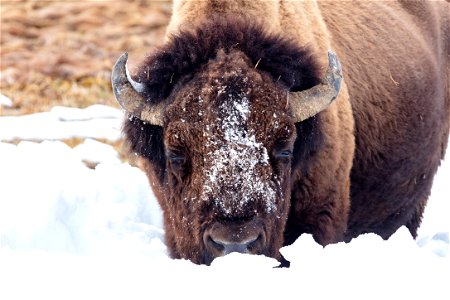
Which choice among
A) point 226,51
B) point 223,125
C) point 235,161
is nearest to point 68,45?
point 226,51

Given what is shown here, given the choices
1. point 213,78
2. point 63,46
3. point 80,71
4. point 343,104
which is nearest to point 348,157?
point 343,104

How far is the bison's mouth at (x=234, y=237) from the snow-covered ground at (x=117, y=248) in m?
0.25

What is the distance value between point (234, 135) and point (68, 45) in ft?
32.3

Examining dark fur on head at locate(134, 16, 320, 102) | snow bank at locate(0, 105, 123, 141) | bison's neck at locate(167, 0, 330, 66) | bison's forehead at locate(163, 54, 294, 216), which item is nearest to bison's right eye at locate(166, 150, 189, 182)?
bison's forehead at locate(163, 54, 294, 216)

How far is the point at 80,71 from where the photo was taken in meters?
12.7

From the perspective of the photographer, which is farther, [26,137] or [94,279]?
[26,137]

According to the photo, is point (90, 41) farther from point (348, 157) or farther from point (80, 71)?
point (348, 157)

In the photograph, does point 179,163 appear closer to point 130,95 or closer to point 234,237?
point 130,95

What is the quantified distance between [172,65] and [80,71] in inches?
328

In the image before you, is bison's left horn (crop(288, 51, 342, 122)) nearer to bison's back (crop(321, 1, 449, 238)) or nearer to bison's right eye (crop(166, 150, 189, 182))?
bison's right eye (crop(166, 150, 189, 182))

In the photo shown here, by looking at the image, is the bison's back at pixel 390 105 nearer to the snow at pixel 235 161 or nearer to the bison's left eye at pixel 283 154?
the bison's left eye at pixel 283 154

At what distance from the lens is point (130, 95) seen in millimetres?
4703

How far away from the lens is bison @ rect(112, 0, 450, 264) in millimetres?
4246

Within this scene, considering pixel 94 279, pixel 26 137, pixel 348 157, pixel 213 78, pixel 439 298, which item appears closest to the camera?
pixel 439 298
